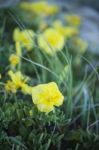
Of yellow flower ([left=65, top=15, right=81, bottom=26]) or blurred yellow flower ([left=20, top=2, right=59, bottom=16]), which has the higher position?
blurred yellow flower ([left=20, top=2, right=59, bottom=16])

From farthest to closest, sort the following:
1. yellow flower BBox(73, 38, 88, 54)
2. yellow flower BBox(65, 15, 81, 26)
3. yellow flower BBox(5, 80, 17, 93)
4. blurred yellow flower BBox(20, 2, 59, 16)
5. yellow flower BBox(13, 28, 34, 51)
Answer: yellow flower BBox(65, 15, 81, 26)
blurred yellow flower BBox(20, 2, 59, 16)
yellow flower BBox(73, 38, 88, 54)
yellow flower BBox(13, 28, 34, 51)
yellow flower BBox(5, 80, 17, 93)

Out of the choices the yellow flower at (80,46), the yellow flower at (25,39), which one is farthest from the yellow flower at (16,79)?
the yellow flower at (80,46)

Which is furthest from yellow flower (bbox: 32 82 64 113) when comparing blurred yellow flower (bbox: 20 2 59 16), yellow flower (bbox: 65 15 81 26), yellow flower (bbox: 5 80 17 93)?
yellow flower (bbox: 65 15 81 26)

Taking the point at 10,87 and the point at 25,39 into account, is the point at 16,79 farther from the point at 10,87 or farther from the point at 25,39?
the point at 25,39

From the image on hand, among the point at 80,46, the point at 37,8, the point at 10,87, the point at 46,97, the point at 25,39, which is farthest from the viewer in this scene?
the point at 37,8

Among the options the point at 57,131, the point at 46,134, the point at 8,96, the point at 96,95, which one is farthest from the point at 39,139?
the point at 96,95

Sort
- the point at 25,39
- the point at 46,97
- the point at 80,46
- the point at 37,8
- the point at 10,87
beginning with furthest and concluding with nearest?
1. the point at 37,8
2. the point at 80,46
3. the point at 25,39
4. the point at 10,87
5. the point at 46,97

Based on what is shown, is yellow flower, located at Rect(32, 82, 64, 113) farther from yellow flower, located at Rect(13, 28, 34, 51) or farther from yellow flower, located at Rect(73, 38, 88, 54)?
Result: yellow flower, located at Rect(73, 38, 88, 54)

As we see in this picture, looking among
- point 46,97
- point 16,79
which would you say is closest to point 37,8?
point 16,79
